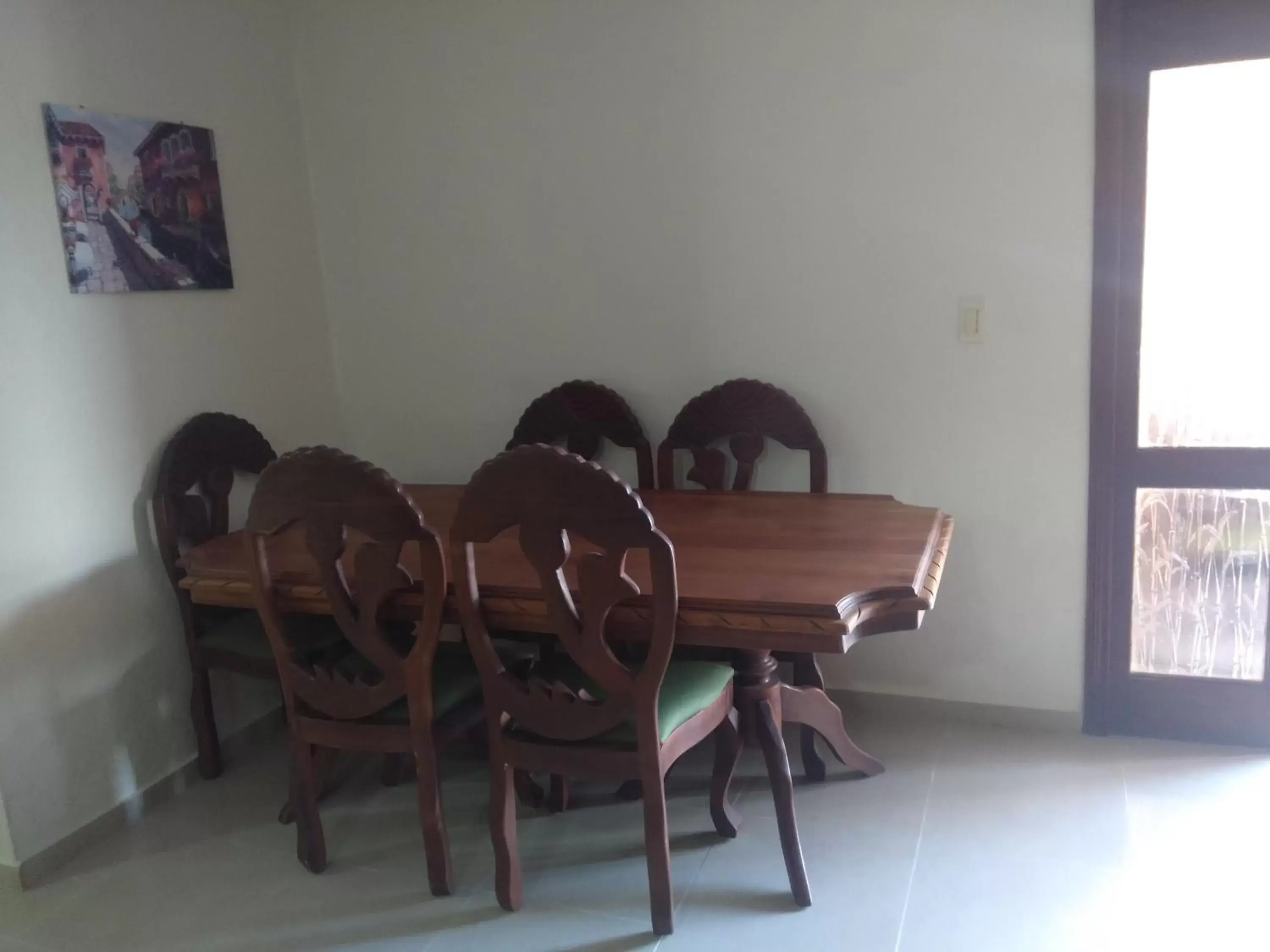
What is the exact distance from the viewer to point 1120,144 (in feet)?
7.54

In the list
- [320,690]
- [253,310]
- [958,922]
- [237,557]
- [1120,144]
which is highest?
[1120,144]

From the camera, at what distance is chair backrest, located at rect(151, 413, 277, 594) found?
2.53 meters

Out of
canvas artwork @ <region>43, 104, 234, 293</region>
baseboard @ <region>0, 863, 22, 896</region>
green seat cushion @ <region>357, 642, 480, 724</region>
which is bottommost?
baseboard @ <region>0, 863, 22, 896</region>

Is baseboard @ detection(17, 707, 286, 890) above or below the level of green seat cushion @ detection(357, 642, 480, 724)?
below

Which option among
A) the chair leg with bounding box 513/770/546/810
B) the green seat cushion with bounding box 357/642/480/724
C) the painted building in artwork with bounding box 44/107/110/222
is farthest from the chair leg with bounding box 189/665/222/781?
→ the painted building in artwork with bounding box 44/107/110/222

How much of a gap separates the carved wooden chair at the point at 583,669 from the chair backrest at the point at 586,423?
0.72m

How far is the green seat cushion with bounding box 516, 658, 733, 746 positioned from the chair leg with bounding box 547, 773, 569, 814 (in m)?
0.35

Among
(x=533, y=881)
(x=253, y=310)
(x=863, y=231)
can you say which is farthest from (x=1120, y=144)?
(x=253, y=310)

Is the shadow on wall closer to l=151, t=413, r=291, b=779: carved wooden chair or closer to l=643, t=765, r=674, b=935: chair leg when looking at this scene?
l=151, t=413, r=291, b=779: carved wooden chair

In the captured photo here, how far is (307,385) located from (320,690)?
1.28 meters

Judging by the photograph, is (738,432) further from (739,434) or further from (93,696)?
(93,696)

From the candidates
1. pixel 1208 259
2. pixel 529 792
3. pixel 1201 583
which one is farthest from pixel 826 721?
pixel 1208 259

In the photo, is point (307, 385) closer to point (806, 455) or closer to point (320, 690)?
point (320, 690)

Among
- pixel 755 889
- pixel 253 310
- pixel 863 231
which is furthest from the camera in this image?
pixel 253 310
